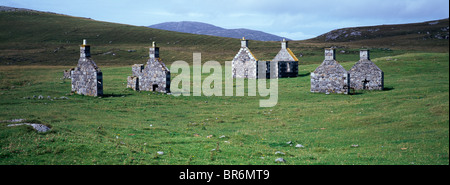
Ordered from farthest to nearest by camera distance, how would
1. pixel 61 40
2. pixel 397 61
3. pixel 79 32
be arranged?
pixel 79 32, pixel 61 40, pixel 397 61

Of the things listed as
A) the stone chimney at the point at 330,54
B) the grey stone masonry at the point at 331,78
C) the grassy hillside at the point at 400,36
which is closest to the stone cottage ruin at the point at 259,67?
the grey stone masonry at the point at 331,78

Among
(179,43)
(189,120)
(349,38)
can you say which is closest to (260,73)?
(189,120)

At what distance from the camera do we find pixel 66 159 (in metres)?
12.1

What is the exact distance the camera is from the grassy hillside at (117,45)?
94375 millimetres

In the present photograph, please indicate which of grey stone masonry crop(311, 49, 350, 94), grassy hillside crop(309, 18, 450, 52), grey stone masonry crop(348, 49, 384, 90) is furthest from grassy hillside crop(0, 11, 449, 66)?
grey stone masonry crop(311, 49, 350, 94)

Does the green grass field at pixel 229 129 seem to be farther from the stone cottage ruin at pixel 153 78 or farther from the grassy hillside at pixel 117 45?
the grassy hillside at pixel 117 45

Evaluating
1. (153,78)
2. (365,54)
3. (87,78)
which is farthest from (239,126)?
(365,54)

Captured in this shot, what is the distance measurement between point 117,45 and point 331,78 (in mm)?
99195

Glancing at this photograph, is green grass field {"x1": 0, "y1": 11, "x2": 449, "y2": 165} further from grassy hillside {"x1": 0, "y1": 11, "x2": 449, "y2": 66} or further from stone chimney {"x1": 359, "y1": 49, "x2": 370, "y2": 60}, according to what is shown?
grassy hillside {"x1": 0, "y1": 11, "x2": 449, "y2": 66}

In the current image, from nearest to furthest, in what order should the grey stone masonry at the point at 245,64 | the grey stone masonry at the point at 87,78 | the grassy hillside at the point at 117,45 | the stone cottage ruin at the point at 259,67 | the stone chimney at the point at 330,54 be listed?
the grey stone masonry at the point at 87,78, the stone chimney at the point at 330,54, the stone cottage ruin at the point at 259,67, the grey stone masonry at the point at 245,64, the grassy hillside at the point at 117,45

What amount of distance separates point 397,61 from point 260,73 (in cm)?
1900

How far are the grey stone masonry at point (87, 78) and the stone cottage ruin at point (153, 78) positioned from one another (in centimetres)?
606

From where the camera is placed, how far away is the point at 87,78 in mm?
34719

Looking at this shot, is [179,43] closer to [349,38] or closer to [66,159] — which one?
[349,38]
